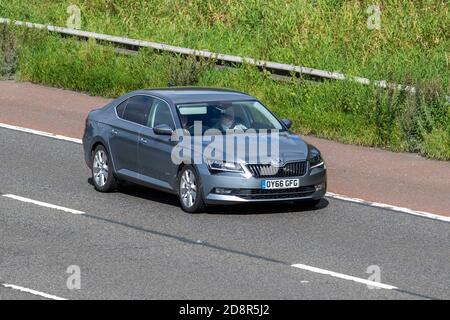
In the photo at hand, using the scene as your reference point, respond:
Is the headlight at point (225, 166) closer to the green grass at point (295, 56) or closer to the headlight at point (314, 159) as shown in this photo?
the headlight at point (314, 159)

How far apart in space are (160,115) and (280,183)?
7.44 feet

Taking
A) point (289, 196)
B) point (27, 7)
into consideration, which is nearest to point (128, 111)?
point (289, 196)

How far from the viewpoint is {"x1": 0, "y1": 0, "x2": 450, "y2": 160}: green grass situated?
2292 cm

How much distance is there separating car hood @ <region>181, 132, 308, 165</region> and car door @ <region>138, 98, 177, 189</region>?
18.3 inches

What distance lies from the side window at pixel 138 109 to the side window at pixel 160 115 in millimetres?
141

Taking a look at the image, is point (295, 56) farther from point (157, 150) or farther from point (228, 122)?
point (157, 150)

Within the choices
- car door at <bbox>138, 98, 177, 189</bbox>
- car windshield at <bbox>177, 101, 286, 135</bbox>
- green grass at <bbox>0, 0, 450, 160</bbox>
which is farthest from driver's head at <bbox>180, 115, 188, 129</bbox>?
green grass at <bbox>0, 0, 450, 160</bbox>

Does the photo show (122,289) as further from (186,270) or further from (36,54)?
(36,54)

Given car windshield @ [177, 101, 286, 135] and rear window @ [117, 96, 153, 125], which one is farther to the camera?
rear window @ [117, 96, 153, 125]

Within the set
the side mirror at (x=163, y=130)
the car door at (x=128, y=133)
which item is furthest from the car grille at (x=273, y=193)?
the car door at (x=128, y=133)

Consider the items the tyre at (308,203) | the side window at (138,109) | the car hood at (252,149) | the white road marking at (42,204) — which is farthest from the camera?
the side window at (138,109)

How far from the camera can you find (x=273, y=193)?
17828 mm

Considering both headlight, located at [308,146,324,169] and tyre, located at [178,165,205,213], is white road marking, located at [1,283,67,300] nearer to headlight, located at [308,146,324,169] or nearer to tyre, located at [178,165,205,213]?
tyre, located at [178,165,205,213]

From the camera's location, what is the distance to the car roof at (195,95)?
19016mm
